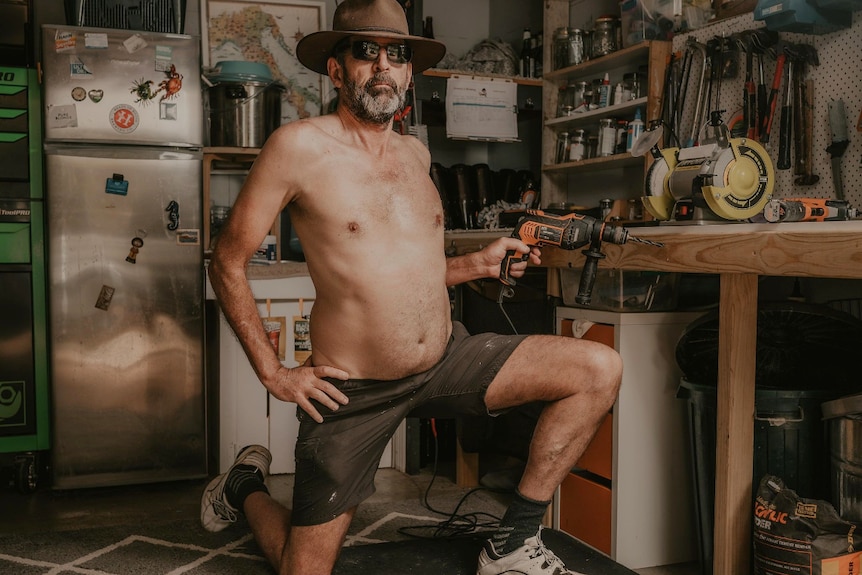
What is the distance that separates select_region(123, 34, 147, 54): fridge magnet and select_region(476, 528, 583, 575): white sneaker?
2.61 m

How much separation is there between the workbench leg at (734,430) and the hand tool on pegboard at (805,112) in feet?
3.01

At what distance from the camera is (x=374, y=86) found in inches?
80.0

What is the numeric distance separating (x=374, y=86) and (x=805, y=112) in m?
1.49

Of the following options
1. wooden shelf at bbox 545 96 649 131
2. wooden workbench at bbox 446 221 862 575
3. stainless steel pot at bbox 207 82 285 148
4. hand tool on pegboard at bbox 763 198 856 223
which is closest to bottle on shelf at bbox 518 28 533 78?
wooden shelf at bbox 545 96 649 131

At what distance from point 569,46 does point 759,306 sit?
2449mm

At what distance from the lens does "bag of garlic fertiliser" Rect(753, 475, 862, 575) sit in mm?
1801

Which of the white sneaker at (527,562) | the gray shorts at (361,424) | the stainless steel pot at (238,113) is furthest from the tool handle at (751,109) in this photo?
the stainless steel pot at (238,113)

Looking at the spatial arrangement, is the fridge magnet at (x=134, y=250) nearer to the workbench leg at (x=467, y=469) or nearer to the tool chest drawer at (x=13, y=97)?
the tool chest drawer at (x=13, y=97)

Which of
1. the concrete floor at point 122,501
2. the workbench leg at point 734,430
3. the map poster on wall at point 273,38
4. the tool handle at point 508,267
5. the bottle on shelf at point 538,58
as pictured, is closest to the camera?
the workbench leg at point 734,430

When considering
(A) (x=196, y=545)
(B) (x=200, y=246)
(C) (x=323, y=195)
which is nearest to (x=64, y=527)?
(A) (x=196, y=545)

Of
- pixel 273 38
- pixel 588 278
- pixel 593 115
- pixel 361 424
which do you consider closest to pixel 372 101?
pixel 588 278

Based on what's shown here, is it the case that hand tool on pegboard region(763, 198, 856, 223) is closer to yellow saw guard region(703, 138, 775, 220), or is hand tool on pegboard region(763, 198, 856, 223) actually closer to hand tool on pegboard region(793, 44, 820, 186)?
yellow saw guard region(703, 138, 775, 220)

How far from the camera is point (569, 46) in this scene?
4172 millimetres

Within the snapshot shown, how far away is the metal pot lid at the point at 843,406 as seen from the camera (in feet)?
5.99
